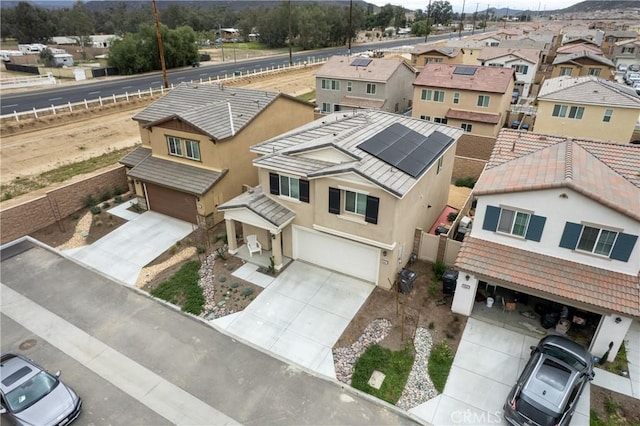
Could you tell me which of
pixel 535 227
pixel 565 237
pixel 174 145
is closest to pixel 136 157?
pixel 174 145

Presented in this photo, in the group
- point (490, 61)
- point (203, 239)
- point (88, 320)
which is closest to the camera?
point (88, 320)

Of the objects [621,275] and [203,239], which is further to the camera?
[203,239]

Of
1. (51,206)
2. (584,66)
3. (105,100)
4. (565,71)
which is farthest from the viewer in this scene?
(565,71)

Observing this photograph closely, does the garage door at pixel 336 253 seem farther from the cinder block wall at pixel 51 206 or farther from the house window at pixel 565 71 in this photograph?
the house window at pixel 565 71

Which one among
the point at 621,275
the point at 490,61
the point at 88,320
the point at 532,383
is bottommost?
the point at 88,320

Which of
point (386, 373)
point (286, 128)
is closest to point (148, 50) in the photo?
point (286, 128)

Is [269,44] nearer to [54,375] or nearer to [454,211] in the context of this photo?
[454,211]

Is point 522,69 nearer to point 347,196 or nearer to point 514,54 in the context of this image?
point 514,54
